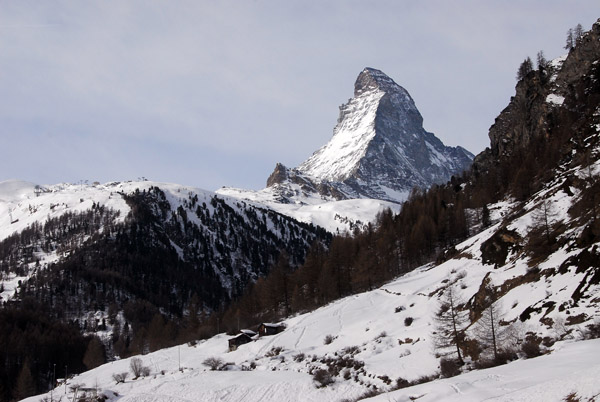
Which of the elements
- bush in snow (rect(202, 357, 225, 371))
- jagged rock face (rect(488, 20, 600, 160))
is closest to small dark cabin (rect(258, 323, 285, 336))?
bush in snow (rect(202, 357, 225, 371))

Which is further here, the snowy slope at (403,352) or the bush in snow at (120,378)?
the bush in snow at (120,378)

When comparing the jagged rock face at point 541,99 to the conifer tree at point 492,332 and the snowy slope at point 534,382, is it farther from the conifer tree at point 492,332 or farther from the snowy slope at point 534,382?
the snowy slope at point 534,382

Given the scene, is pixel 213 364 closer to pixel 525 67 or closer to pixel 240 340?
pixel 240 340

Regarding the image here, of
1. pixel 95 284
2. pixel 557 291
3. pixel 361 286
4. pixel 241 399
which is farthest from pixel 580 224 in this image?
pixel 95 284

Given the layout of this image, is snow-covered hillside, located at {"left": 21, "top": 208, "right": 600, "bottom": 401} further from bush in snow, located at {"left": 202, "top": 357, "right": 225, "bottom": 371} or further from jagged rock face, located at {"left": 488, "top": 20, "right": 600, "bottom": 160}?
jagged rock face, located at {"left": 488, "top": 20, "right": 600, "bottom": 160}

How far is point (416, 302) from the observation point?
5534 centimetres

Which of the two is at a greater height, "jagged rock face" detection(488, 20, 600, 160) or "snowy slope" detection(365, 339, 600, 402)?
"jagged rock face" detection(488, 20, 600, 160)

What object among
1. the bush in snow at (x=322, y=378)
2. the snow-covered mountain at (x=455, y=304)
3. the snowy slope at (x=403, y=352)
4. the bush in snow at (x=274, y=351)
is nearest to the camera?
the snowy slope at (x=403, y=352)

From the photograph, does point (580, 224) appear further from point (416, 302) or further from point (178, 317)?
point (178, 317)

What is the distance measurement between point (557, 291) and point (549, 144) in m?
60.1

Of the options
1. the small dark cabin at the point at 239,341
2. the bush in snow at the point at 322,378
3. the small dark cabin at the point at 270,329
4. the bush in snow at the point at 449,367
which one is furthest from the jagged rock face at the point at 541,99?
the bush in snow at the point at 322,378

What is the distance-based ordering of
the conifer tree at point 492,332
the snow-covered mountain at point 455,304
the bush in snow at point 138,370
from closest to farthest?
the snow-covered mountain at point 455,304
the conifer tree at point 492,332
the bush in snow at point 138,370

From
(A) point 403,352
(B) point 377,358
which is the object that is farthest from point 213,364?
(A) point 403,352

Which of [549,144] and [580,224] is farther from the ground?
[549,144]
